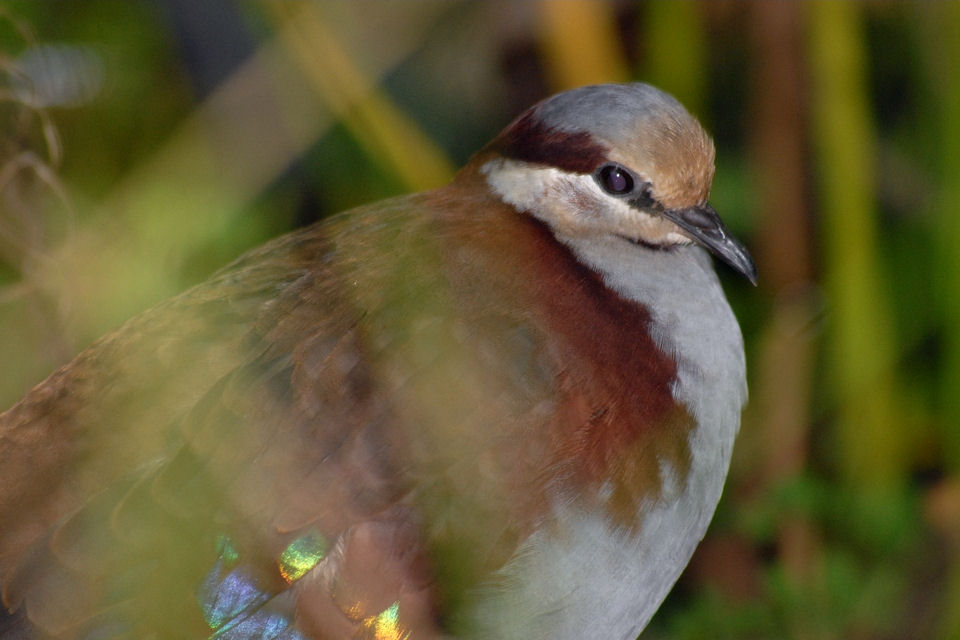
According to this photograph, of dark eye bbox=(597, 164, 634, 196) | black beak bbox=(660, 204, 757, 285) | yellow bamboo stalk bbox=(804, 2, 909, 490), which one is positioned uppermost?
dark eye bbox=(597, 164, 634, 196)

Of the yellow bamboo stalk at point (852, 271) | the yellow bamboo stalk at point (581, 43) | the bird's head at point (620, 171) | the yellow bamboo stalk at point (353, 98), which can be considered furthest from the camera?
the yellow bamboo stalk at point (581, 43)

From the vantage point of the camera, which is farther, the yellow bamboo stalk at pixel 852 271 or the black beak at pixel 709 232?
the yellow bamboo stalk at pixel 852 271

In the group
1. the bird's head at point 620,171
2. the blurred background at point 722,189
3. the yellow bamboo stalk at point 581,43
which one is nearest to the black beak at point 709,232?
the bird's head at point 620,171

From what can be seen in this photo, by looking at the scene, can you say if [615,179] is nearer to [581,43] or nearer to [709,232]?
[709,232]

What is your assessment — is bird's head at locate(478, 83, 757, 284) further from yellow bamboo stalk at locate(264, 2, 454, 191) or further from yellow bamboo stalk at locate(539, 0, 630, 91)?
yellow bamboo stalk at locate(539, 0, 630, 91)

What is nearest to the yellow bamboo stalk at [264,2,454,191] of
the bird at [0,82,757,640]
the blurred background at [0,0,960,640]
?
the blurred background at [0,0,960,640]

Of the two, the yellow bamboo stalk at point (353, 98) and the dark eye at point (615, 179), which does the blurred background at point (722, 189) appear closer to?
the yellow bamboo stalk at point (353, 98)

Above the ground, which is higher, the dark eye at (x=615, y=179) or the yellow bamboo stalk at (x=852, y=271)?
the dark eye at (x=615, y=179)
